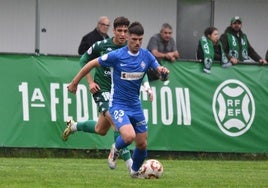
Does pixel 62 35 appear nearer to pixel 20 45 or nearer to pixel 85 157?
pixel 20 45

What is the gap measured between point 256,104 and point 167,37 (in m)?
2.27

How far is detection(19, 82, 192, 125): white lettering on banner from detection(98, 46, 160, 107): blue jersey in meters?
5.30

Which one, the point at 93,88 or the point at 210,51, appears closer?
the point at 93,88

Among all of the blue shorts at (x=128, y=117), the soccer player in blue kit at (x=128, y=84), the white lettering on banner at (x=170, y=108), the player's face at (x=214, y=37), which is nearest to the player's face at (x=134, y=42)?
the soccer player in blue kit at (x=128, y=84)

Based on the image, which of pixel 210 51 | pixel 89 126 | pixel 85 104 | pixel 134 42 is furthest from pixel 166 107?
pixel 134 42

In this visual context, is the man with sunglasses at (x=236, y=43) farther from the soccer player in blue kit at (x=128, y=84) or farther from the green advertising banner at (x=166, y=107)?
the soccer player in blue kit at (x=128, y=84)

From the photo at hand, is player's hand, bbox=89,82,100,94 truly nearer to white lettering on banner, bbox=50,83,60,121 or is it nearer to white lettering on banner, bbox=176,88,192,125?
white lettering on banner, bbox=50,83,60,121

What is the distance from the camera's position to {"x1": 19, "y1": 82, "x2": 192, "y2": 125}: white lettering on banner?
19109 mm

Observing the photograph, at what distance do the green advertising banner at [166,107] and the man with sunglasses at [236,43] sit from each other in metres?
0.63

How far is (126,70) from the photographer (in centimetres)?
1393

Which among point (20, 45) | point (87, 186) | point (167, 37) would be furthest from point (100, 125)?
point (20, 45)

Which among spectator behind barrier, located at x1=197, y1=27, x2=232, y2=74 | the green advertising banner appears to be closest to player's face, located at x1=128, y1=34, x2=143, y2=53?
the green advertising banner

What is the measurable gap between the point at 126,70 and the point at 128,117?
2.10 ft

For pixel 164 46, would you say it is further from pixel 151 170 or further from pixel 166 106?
pixel 151 170
